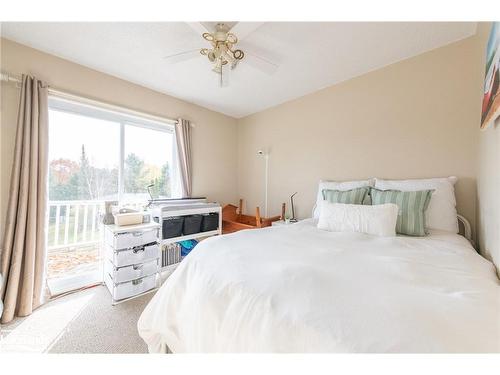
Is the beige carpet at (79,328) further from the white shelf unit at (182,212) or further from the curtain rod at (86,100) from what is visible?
the curtain rod at (86,100)

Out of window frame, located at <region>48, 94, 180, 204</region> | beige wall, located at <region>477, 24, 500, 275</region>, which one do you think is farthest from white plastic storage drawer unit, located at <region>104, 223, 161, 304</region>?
beige wall, located at <region>477, 24, 500, 275</region>

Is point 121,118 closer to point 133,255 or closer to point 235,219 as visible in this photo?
Result: point 133,255

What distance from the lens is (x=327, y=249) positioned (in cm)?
115

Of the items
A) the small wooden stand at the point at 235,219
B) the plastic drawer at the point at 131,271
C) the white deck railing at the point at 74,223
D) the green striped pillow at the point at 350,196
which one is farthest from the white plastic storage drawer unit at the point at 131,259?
the green striped pillow at the point at 350,196

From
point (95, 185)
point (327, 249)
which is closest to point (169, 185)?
point (95, 185)

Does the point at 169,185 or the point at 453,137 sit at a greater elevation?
the point at 453,137

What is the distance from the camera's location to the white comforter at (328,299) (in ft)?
1.69

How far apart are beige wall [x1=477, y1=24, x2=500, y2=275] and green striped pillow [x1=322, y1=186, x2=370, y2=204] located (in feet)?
2.45

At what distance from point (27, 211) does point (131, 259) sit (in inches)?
37.3

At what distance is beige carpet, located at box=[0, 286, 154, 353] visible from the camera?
4.38 feet

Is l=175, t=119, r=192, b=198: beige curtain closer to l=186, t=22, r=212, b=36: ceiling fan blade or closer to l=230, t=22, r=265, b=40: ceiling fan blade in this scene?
l=186, t=22, r=212, b=36: ceiling fan blade

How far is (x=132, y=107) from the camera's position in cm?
240
